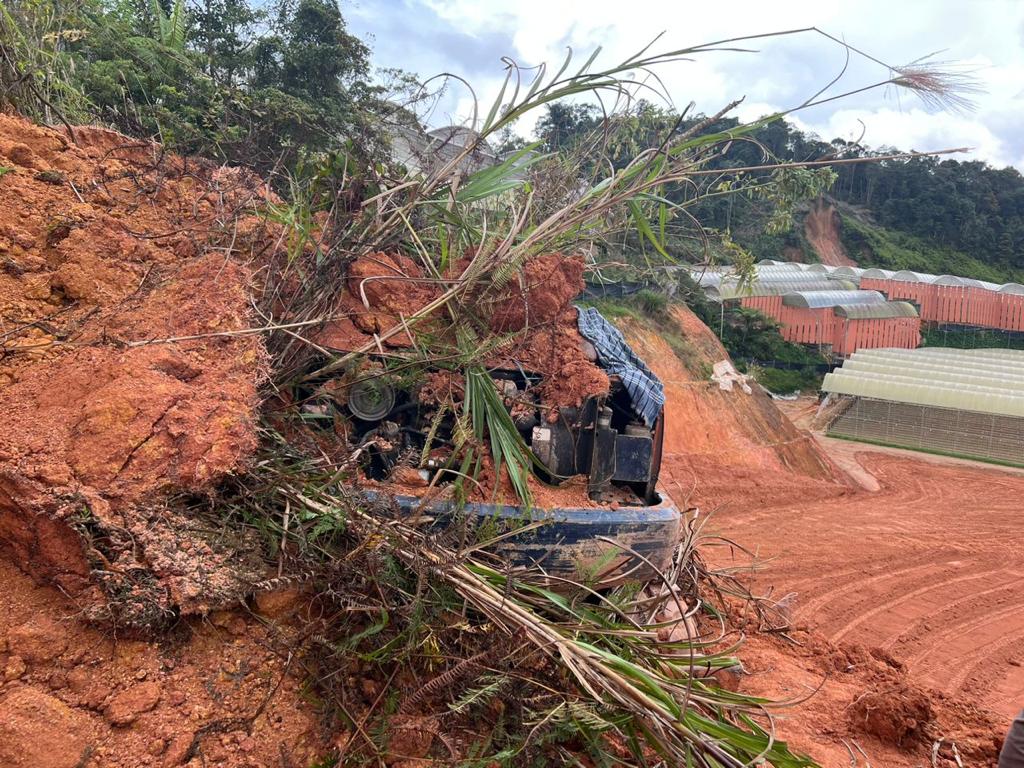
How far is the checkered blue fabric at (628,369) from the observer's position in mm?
3938

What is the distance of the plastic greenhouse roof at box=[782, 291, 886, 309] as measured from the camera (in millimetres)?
26141

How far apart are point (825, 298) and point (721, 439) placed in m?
15.3

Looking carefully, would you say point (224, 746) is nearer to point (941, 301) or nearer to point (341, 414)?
point (341, 414)

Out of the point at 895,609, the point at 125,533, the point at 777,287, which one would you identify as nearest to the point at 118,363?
the point at 125,533

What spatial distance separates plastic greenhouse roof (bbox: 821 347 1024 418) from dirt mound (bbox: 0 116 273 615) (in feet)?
62.4

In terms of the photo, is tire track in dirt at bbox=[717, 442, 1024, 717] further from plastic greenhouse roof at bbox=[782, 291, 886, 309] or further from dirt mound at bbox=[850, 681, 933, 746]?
plastic greenhouse roof at bbox=[782, 291, 886, 309]

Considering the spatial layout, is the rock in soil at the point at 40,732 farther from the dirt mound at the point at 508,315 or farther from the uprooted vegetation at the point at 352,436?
the dirt mound at the point at 508,315

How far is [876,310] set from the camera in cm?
2830

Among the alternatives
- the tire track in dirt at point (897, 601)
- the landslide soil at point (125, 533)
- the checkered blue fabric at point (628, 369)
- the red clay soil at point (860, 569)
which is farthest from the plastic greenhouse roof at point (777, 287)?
the landslide soil at point (125, 533)

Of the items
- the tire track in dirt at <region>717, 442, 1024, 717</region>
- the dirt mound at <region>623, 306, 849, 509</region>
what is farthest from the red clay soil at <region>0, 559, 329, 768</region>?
the dirt mound at <region>623, 306, 849, 509</region>

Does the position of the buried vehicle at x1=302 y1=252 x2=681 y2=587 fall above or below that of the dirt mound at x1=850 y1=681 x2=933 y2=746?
above

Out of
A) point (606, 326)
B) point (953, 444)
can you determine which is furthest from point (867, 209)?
point (606, 326)

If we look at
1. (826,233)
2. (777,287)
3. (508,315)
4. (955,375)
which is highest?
(826,233)

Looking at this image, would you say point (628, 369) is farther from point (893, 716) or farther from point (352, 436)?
point (893, 716)
